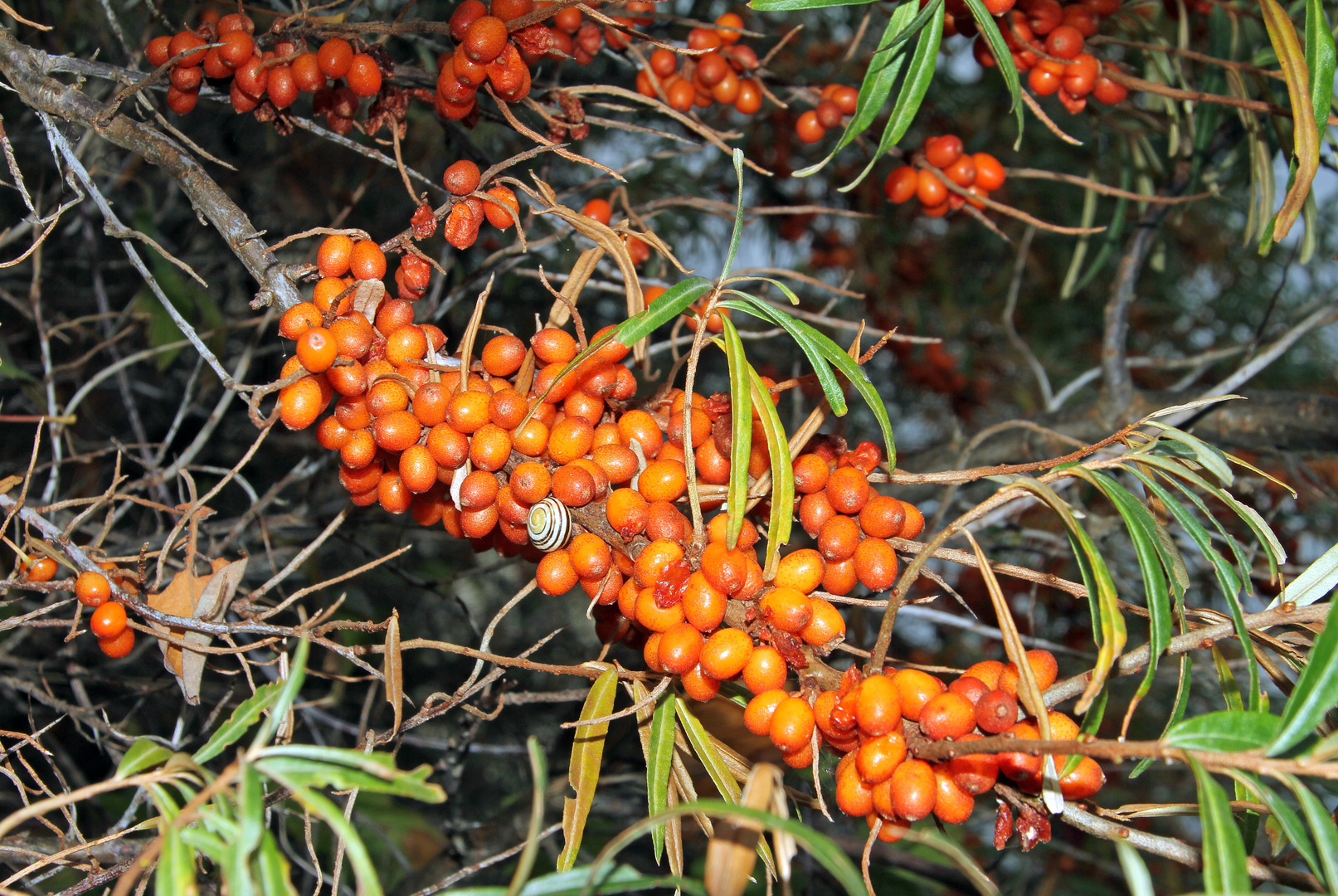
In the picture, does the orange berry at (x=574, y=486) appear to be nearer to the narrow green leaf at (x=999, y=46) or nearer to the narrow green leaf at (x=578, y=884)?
the narrow green leaf at (x=578, y=884)

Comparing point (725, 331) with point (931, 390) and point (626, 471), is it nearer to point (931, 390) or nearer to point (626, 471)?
point (626, 471)

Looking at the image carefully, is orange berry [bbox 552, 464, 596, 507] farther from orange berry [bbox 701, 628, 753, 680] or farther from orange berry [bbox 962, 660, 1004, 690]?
orange berry [bbox 962, 660, 1004, 690]

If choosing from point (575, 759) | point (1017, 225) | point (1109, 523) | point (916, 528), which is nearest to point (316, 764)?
point (575, 759)

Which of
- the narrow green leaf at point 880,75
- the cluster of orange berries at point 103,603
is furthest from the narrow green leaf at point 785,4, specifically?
the cluster of orange berries at point 103,603

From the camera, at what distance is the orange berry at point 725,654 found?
1.91 ft

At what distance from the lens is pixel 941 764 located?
0.55 meters

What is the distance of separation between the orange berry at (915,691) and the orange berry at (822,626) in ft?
0.23

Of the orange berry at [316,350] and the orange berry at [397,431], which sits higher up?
the orange berry at [316,350]

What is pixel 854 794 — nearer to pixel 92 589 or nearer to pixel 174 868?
pixel 174 868

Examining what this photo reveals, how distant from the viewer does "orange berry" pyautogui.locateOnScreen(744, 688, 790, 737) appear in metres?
0.58

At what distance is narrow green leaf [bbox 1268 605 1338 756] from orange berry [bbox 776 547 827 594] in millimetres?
267

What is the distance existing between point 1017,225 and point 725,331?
188cm

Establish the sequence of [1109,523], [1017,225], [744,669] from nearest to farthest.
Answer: [744,669] < [1109,523] < [1017,225]

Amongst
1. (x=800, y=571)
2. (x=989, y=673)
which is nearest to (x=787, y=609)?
(x=800, y=571)
